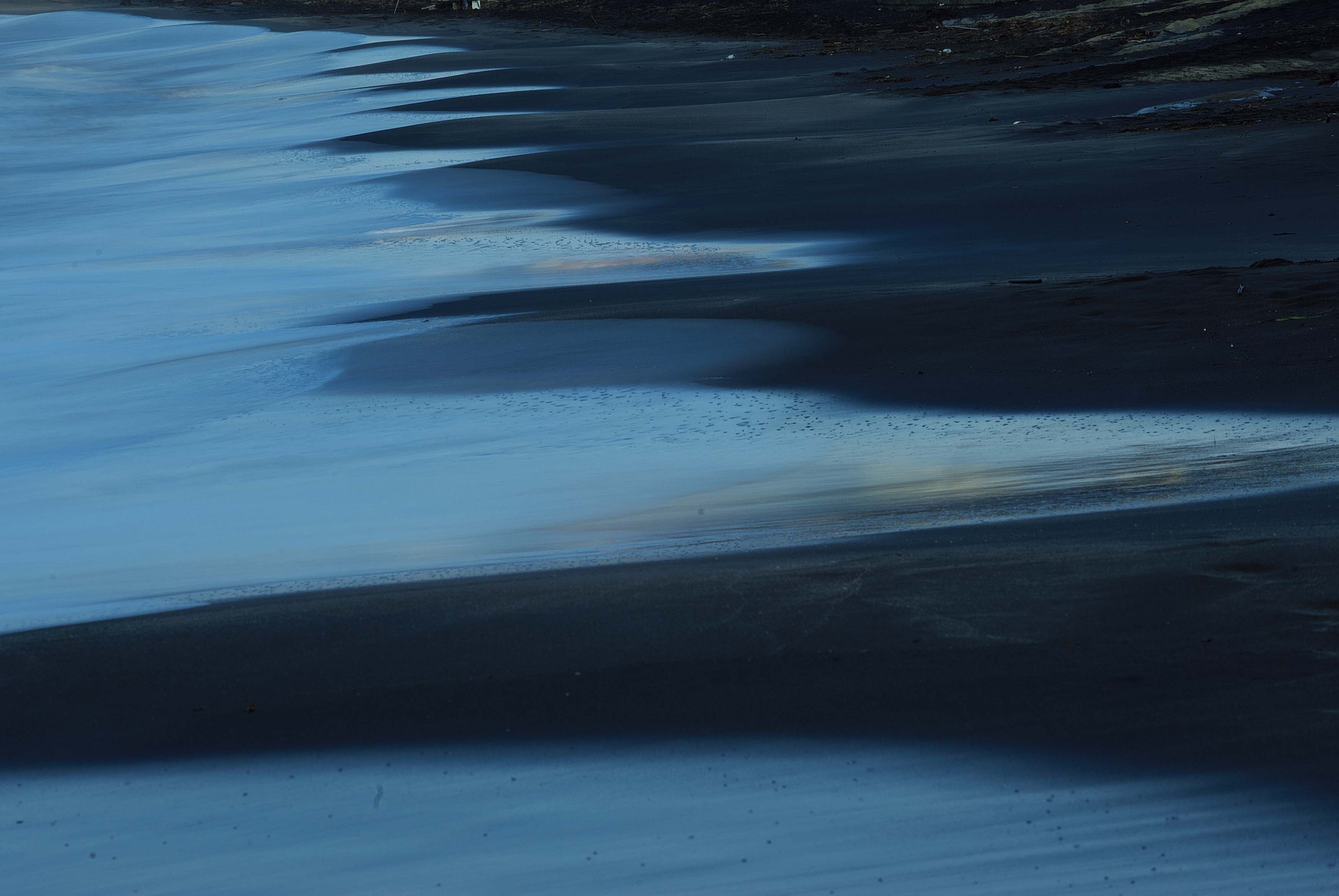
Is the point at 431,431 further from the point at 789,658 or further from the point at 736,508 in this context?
the point at 789,658

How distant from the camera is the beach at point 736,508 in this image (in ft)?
11.5

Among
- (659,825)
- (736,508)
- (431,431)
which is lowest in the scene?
(431,431)

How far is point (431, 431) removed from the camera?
23.1 ft

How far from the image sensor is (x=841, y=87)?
72.5 feet

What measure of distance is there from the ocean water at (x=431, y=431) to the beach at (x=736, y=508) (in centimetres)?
3

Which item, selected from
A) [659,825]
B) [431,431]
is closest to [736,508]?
[431,431]

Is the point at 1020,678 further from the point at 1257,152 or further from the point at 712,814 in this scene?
the point at 1257,152

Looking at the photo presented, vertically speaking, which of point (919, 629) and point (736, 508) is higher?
point (919, 629)

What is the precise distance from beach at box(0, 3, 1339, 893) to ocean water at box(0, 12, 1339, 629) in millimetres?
35

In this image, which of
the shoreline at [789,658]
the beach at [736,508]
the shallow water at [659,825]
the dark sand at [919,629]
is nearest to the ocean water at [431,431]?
the beach at [736,508]

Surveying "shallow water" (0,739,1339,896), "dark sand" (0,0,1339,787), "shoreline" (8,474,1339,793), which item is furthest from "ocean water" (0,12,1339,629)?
"shallow water" (0,739,1339,896)

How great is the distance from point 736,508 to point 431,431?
1921 millimetres

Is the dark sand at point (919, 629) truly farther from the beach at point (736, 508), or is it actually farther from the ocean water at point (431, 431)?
the ocean water at point (431, 431)

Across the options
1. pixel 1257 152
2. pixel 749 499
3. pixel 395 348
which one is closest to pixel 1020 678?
pixel 749 499
